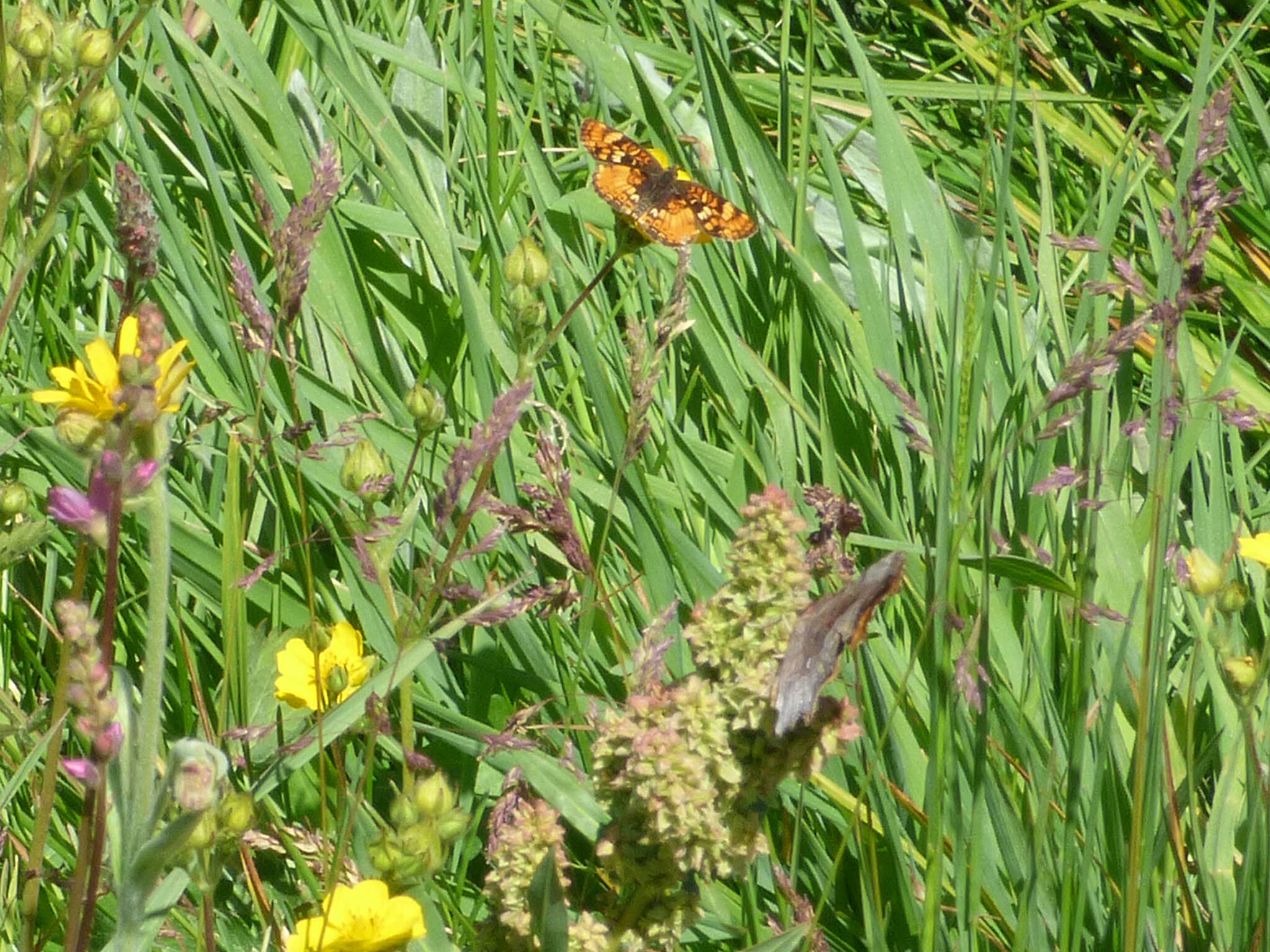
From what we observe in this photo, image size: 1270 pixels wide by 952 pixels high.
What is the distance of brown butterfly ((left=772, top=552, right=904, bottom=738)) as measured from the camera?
742 mm

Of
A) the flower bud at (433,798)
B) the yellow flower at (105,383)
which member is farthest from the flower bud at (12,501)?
the flower bud at (433,798)

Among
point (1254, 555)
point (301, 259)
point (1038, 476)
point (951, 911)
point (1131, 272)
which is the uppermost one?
point (301, 259)

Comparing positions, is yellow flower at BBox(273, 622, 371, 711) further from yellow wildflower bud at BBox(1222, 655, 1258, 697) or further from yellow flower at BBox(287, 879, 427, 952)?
yellow wildflower bud at BBox(1222, 655, 1258, 697)

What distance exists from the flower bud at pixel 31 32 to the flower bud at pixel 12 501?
1.08 feet

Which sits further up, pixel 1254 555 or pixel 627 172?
pixel 627 172

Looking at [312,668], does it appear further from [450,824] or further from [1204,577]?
[1204,577]

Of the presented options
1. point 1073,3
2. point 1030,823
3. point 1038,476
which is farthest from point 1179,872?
point 1073,3

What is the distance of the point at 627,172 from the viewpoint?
Answer: 166cm

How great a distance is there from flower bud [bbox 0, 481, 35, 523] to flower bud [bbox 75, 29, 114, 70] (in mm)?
349

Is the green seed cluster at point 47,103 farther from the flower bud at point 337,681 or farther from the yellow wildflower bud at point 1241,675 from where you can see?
the yellow wildflower bud at point 1241,675

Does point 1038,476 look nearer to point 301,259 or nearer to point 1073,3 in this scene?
point 301,259

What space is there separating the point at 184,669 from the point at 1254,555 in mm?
902

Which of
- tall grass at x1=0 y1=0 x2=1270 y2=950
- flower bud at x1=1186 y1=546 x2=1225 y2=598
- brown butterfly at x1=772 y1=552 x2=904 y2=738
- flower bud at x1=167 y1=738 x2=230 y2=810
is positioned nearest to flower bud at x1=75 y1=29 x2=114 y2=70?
tall grass at x1=0 y1=0 x2=1270 y2=950

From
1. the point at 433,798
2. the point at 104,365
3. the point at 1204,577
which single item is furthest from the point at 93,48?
the point at 1204,577
